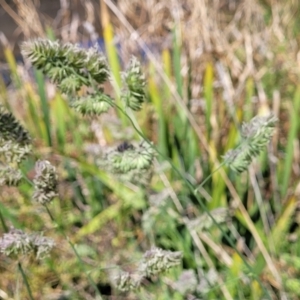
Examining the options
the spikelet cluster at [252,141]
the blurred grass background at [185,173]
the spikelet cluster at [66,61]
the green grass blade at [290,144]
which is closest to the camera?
the spikelet cluster at [66,61]

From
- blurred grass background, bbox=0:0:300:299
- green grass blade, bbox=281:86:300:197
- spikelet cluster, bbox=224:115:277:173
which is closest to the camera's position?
spikelet cluster, bbox=224:115:277:173

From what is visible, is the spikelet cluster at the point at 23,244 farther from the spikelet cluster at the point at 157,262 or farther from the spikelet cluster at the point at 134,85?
the spikelet cluster at the point at 134,85

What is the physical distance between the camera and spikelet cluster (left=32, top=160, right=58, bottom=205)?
0.86 metres

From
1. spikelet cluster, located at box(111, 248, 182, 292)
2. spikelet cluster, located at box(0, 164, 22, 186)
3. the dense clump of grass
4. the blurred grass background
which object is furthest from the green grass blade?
spikelet cluster, located at box(0, 164, 22, 186)

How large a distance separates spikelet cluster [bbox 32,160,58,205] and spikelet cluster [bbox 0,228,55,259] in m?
0.06

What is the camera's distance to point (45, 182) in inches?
34.1

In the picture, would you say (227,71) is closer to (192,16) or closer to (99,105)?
(192,16)

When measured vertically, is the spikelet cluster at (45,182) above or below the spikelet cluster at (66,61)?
below

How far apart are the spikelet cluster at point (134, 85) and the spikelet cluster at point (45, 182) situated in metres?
0.16

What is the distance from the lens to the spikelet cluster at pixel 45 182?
0.86 meters

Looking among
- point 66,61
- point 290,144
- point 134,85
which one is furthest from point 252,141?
point 290,144

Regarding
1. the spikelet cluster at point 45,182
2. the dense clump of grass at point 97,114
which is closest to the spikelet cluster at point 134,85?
the dense clump of grass at point 97,114

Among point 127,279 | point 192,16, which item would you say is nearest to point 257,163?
point 192,16

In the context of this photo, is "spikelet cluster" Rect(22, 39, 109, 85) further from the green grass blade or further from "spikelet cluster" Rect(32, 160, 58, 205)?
the green grass blade
